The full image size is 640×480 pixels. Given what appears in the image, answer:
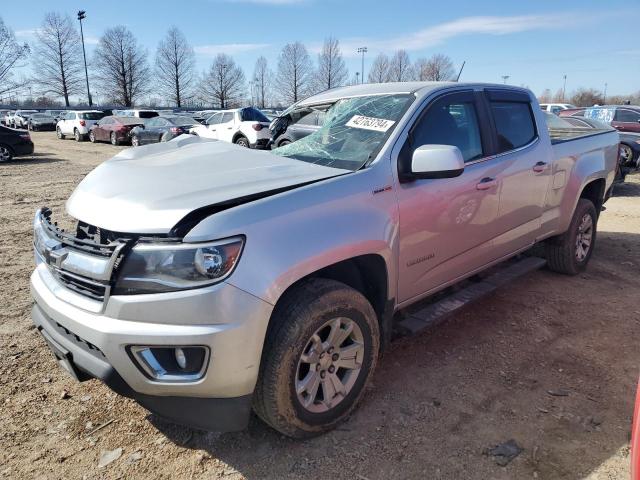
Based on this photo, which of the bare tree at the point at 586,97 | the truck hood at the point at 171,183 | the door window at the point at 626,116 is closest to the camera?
the truck hood at the point at 171,183

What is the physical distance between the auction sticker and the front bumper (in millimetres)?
1500

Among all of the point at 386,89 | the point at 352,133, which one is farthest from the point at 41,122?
the point at 352,133

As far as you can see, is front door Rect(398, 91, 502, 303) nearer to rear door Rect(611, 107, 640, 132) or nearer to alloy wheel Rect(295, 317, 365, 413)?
alloy wheel Rect(295, 317, 365, 413)

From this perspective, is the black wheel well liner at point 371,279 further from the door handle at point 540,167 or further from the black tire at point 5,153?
the black tire at point 5,153

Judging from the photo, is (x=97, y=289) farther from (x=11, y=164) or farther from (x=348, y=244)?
(x=11, y=164)

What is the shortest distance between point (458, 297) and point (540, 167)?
1395mm

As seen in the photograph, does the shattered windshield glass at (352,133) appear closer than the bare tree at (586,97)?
Yes

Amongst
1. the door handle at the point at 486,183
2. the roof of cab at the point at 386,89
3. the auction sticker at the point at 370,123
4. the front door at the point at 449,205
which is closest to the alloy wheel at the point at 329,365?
the front door at the point at 449,205

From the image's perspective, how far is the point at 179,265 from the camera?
2021 millimetres

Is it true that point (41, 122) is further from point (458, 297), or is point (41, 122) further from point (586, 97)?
point (586, 97)

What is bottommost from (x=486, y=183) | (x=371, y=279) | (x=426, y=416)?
(x=426, y=416)

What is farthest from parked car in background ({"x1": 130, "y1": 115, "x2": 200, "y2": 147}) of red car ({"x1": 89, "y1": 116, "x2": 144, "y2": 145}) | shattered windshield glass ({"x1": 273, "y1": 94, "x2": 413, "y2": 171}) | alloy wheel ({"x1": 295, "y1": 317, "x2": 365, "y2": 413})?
alloy wheel ({"x1": 295, "y1": 317, "x2": 365, "y2": 413})

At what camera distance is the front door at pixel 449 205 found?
9.49 ft

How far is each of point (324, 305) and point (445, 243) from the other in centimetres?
118
